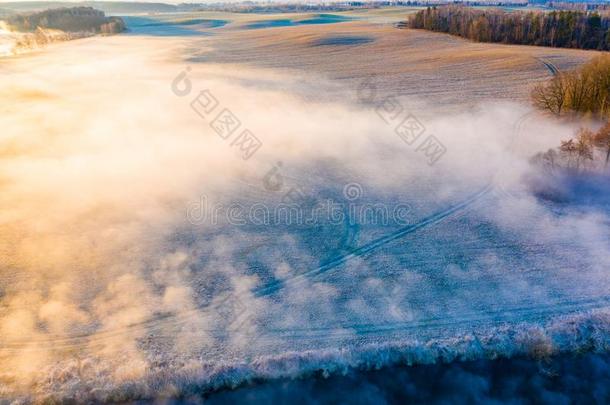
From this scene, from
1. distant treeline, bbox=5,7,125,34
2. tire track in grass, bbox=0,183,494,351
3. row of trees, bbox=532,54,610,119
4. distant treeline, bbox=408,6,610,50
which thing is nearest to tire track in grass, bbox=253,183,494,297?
tire track in grass, bbox=0,183,494,351

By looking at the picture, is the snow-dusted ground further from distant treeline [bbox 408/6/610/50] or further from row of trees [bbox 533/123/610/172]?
distant treeline [bbox 408/6/610/50]

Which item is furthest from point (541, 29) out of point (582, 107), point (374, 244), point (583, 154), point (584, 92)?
point (374, 244)

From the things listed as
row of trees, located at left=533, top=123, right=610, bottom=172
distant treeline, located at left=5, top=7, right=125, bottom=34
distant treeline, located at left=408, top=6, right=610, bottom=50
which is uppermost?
distant treeline, located at left=5, top=7, right=125, bottom=34

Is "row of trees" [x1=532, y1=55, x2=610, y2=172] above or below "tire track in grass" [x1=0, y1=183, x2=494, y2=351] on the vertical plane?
above

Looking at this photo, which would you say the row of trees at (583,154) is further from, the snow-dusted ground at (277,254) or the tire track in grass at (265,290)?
the tire track in grass at (265,290)

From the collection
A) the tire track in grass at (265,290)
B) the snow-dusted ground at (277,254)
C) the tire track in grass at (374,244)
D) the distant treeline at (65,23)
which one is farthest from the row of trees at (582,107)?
the distant treeline at (65,23)

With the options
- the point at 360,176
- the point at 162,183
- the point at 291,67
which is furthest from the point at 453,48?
the point at 162,183
